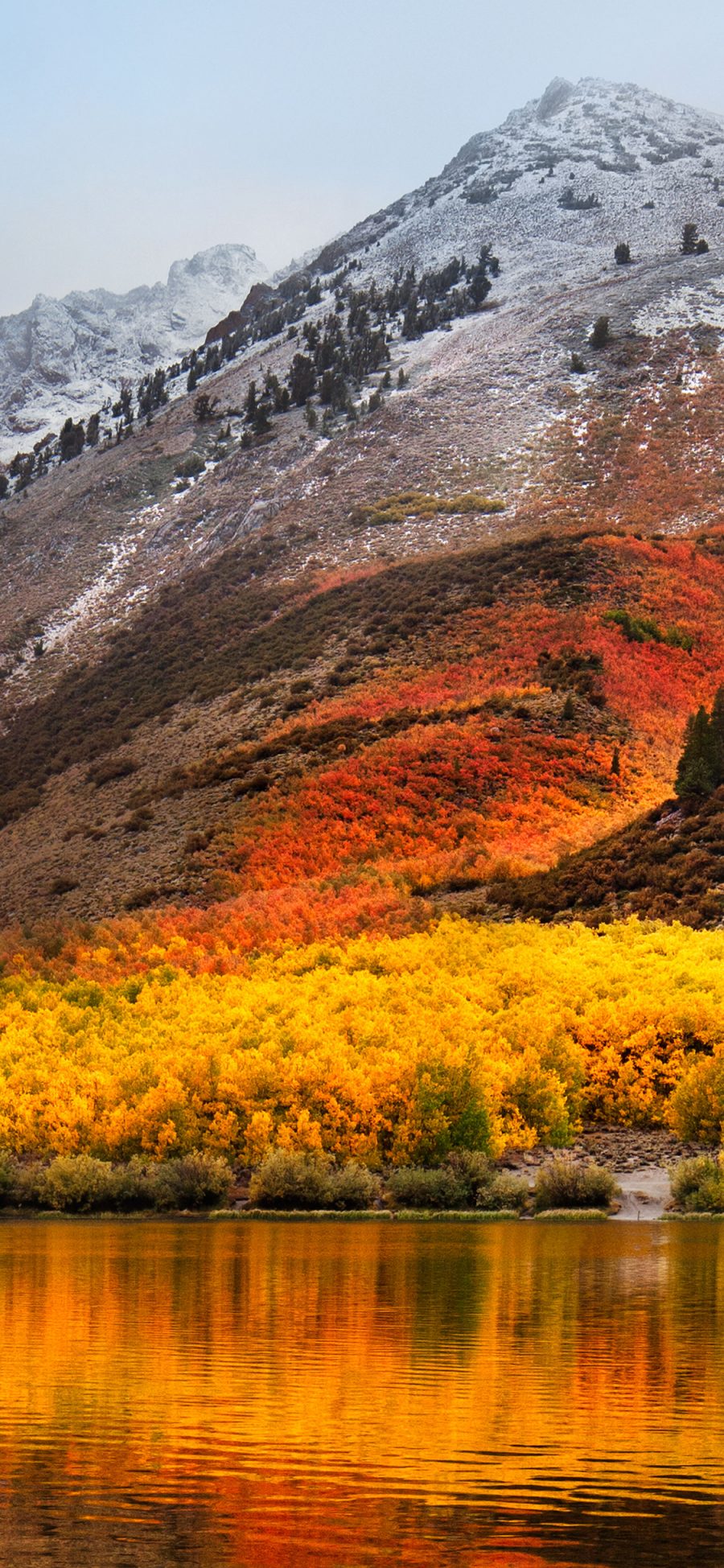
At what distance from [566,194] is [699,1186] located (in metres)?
116

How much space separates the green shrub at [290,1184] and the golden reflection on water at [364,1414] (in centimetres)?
566

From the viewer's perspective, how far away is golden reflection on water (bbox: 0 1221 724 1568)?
6.08 metres

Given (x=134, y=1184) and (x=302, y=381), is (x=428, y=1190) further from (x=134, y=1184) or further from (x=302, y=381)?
(x=302, y=381)

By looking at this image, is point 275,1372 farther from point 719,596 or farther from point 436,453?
point 436,453

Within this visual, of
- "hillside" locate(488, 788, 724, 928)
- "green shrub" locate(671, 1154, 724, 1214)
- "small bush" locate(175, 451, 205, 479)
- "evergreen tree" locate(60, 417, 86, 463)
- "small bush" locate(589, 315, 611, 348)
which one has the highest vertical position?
"small bush" locate(589, 315, 611, 348)

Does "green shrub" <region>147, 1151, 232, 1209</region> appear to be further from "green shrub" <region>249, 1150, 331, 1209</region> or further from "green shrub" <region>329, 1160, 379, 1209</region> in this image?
"green shrub" <region>329, 1160, 379, 1209</region>

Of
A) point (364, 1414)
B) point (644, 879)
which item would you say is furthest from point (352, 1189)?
point (644, 879)

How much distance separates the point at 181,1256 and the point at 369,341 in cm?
9364

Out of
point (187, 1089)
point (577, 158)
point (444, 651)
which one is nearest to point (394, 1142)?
point (187, 1089)

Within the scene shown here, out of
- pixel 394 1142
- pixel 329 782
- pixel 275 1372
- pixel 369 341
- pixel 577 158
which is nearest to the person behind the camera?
pixel 275 1372

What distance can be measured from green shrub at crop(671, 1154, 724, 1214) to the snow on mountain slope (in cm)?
9230

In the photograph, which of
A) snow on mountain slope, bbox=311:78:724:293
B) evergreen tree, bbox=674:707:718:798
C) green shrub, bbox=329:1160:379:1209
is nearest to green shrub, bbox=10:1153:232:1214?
green shrub, bbox=329:1160:379:1209

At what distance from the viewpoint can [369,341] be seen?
103125mm

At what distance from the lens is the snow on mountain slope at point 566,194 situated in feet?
366
